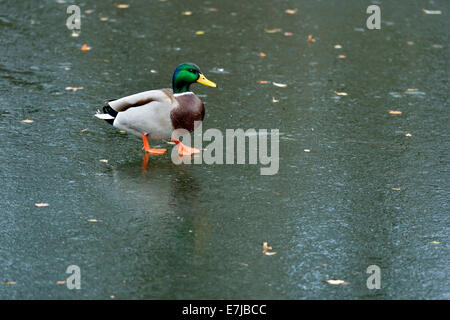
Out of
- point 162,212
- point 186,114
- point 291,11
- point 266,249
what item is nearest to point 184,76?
point 186,114

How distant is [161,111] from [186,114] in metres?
0.20

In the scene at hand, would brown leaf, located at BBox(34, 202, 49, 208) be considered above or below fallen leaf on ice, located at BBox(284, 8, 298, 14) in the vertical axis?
below

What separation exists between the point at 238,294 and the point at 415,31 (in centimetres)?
651

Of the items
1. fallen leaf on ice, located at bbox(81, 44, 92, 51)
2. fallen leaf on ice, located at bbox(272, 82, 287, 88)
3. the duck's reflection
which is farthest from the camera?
fallen leaf on ice, located at bbox(81, 44, 92, 51)

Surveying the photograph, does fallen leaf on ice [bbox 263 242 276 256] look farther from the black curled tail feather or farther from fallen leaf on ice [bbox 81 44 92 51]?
fallen leaf on ice [bbox 81 44 92 51]

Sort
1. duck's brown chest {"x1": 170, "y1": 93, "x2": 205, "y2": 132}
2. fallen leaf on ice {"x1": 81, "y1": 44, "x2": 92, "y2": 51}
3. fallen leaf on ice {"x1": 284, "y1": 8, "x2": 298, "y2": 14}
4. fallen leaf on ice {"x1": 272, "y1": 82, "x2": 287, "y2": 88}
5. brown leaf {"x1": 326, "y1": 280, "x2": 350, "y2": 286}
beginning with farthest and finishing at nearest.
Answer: fallen leaf on ice {"x1": 284, "y1": 8, "x2": 298, "y2": 14} < fallen leaf on ice {"x1": 81, "y1": 44, "x2": 92, "y2": 51} < fallen leaf on ice {"x1": 272, "y1": 82, "x2": 287, "y2": 88} < duck's brown chest {"x1": 170, "y1": 93, "x2": 205, "y2": 132} < brown leaf {"x1": 326, "y1": 280, "x2": 350, "y2": 286}

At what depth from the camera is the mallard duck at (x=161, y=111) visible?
5910 millimetres

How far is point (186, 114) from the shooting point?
19.3 feet

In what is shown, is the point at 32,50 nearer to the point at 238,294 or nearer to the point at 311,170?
the point at 311,170

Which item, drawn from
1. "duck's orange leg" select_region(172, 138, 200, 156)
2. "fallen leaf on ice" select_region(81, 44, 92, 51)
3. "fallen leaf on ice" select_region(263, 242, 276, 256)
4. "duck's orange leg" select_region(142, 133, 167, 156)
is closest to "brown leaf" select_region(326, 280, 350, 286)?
"fallen leaf on ice" select_region(263, 242, 276, 256)

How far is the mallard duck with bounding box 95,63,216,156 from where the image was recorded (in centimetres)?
591

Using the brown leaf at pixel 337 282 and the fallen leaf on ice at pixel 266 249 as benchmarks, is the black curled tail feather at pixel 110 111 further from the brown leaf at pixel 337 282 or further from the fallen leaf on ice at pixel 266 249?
the brown leaf at pixel 337 282

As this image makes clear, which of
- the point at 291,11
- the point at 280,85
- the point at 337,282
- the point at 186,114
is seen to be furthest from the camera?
the point at 291,11

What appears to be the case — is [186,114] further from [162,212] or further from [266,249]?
[266,249]
